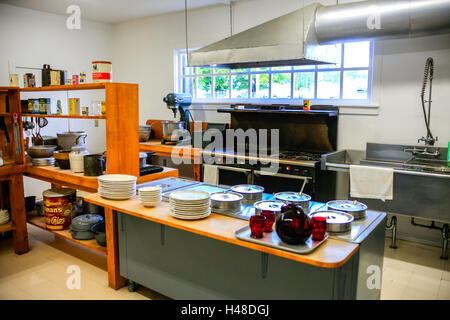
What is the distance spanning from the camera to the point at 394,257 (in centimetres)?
387

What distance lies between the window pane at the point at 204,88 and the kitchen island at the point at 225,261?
3.43 meters

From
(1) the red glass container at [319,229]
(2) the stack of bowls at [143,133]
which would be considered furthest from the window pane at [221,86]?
(1) the red glass container at [319,229]

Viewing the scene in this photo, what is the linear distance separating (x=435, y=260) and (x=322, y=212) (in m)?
2.23

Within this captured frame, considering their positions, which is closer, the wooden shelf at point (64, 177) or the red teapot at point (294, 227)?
the red teapot at point (294, 227)

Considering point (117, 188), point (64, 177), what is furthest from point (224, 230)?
point (64, 177)

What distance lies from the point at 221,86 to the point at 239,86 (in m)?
0.35

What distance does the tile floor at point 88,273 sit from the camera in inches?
121

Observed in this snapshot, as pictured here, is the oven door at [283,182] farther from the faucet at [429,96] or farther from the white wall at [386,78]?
the faucet at [429,96]

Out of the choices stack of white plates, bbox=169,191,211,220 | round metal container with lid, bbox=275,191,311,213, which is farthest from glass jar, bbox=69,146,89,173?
round metal container with lid, bbox=275,191,311,213

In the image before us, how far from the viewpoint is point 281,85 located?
5.19 metres

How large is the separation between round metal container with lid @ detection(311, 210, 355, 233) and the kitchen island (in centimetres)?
9

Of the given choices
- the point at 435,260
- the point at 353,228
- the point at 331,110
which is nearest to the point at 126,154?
the point at 353,228

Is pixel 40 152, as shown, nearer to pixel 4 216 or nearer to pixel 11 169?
pixel 11 169

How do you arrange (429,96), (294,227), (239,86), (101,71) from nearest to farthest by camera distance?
1. (294,227)
2. (101,71)
3. (429,96)
4. (239,86)
